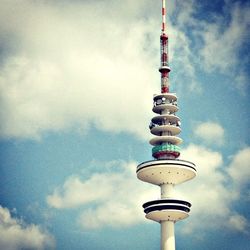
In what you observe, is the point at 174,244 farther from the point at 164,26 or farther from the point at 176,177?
the point at 164,26

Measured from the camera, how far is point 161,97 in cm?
15762

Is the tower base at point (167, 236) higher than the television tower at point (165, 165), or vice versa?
the television tower at point (165, 165)

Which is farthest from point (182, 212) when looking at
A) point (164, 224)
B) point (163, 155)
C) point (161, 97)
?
point (161, 97)

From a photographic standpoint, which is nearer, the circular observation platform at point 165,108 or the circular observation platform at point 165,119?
the circular observation platform at point 165,119

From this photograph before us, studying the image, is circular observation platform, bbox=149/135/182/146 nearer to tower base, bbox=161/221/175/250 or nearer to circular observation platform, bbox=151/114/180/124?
circular observation platform, bbox=151/114/180/124

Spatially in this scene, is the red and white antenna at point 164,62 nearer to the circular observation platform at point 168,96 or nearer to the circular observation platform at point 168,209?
the circular observation platform at point 168,96

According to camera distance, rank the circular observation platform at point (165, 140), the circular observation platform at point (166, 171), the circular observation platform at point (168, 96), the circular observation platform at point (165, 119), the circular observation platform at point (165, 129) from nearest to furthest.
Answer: the circular observation platform at point (166, 171)
the circular observation platform at point (165, 140)
the circular observation platform at point (165, 129)
the circular observation platform at point (165, 119)
the circular observation platform at point (168, 96)

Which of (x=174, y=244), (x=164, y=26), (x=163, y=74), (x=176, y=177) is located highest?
(x=164, y=26)

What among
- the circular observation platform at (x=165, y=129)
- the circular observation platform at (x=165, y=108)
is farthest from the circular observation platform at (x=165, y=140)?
the circular observation platform at (x=165, y=108)

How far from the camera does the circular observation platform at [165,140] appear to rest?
15375 centimetres

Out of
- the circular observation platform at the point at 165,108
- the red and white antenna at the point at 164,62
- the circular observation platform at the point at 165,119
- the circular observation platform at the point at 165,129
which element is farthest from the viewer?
the red and white antenna at the point at 164,62

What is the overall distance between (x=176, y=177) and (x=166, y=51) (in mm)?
36133

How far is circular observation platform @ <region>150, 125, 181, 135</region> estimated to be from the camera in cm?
15412

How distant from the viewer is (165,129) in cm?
15462
